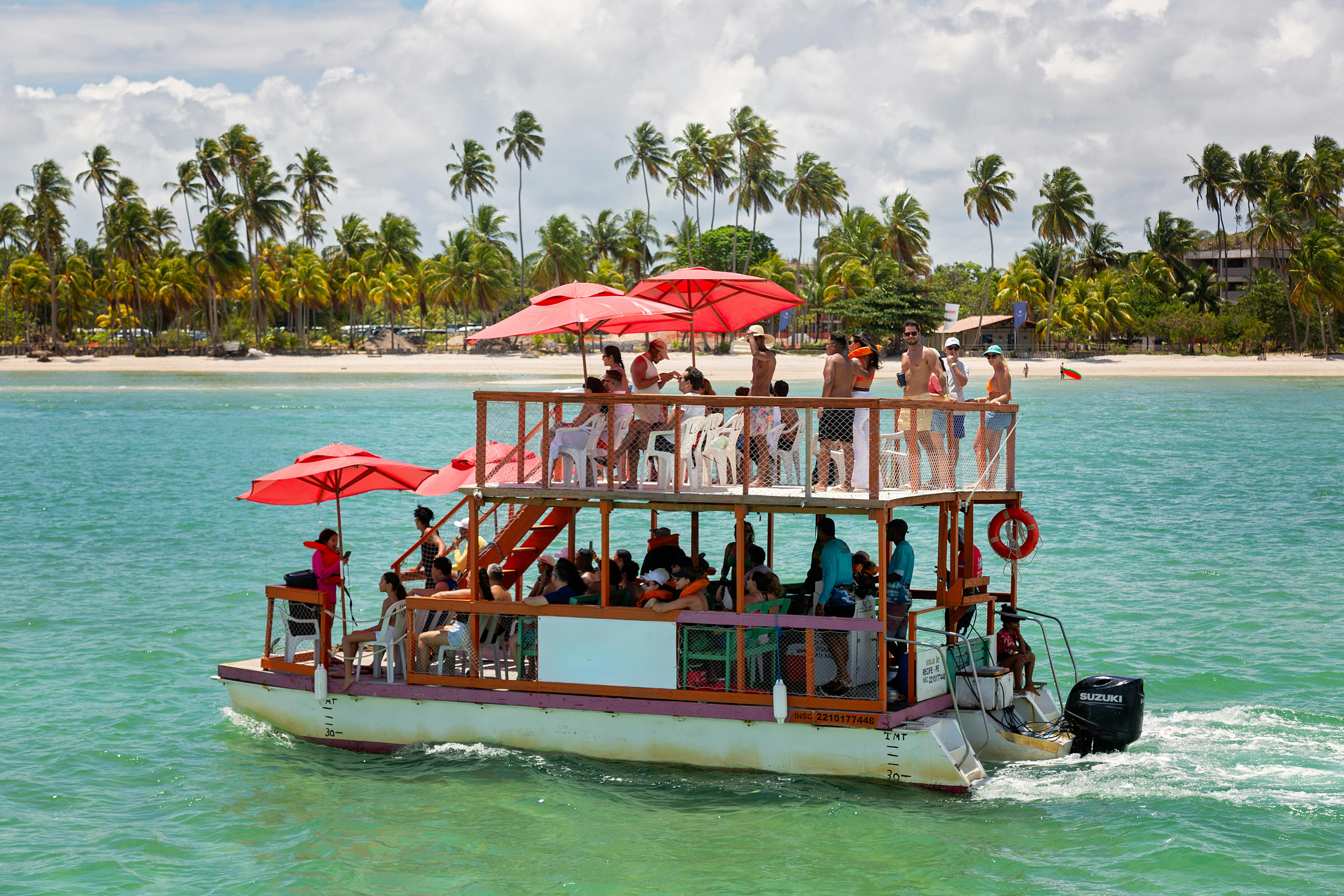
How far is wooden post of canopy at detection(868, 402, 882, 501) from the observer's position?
10.3 meters

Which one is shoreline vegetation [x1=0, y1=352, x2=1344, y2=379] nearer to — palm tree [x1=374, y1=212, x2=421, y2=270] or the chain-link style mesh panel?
palm tree [x1=374, y1=212, x2=421, y2=270]

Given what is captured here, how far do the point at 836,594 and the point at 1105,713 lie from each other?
2.77 m

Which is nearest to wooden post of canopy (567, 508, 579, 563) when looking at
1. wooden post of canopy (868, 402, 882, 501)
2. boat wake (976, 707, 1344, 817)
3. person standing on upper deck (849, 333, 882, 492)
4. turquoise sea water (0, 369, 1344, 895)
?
turquoise sea water (0, 369, 1344, 895)

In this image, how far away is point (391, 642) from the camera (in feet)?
38.1

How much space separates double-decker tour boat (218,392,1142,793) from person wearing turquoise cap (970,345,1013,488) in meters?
0.02

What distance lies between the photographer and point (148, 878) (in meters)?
10.3

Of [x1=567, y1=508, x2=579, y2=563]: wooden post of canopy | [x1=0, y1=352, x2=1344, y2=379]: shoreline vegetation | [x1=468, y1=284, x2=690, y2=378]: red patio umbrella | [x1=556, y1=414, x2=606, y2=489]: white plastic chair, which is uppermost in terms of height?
[x1=0, y1=352, x2=1344, y2=379]: shoreline vegetation

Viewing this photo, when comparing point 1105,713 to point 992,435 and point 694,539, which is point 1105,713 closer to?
point 992,435

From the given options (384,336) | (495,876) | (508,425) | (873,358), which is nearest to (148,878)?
(495,876)

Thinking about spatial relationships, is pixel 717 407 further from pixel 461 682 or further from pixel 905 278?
pixel 905 278

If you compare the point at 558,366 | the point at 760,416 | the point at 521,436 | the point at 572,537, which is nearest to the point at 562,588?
the point at 521,436

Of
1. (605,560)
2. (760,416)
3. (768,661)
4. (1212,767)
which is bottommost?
→ (1212,767)

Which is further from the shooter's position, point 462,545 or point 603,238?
point 603,238

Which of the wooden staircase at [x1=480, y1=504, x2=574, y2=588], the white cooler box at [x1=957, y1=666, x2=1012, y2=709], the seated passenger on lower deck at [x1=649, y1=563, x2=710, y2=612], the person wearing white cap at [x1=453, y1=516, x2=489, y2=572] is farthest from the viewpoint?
the person wearing white cap at [x1=453, y1=516, x2=489, y2=572]
